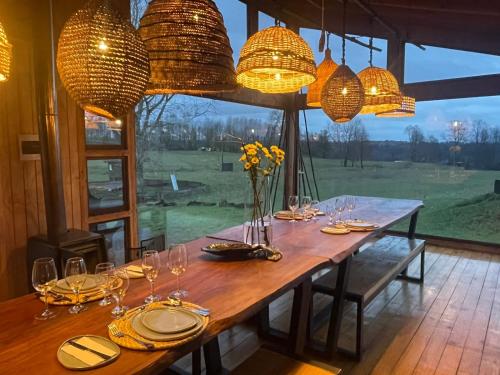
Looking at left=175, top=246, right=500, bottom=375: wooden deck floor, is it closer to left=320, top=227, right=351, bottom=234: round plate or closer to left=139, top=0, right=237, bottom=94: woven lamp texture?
left=320, top=227, right=351, bottom=234: round plate

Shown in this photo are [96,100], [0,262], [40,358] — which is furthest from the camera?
[0,262]

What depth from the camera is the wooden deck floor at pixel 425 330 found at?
8.97 feet

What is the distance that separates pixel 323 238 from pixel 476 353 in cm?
→ 146

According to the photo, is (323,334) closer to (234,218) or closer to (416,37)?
(234,218)

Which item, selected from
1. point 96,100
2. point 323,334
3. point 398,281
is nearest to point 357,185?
point 398,281

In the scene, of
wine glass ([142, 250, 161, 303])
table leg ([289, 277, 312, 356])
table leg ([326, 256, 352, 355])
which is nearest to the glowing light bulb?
wine glass ([142, 250, 161, 303])

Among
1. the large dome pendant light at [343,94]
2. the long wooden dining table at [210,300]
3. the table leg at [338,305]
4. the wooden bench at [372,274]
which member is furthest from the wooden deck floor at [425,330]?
the large dome pendant light at [343,94]

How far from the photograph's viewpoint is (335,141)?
253 inches

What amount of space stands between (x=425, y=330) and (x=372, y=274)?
2.18 feet

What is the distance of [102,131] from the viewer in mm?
3314

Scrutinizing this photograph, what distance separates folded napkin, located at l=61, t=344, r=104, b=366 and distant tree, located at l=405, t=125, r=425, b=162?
5823 millimetres

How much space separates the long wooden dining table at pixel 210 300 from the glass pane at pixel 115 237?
1154mm

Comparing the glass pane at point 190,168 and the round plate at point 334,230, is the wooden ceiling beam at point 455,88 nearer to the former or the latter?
the glass pane at point 190,168

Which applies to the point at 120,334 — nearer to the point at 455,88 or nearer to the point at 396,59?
the point at 455,88
